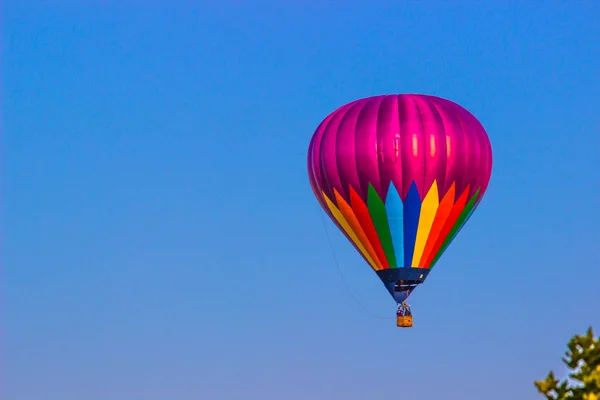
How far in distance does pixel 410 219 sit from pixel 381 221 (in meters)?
1.11

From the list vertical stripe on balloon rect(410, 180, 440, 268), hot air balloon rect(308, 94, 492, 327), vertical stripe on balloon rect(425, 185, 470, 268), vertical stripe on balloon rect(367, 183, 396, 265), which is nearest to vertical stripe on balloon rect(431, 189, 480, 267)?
hot air balloon rect(308, 94, 492, 327)

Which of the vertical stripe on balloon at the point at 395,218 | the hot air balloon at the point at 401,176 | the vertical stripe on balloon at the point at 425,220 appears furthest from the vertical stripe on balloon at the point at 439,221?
the vertical stripe on balloon at the point at 395,218

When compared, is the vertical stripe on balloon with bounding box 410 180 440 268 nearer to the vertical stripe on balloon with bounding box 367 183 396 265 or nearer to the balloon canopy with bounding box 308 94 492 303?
the balloon canopy with bounding box 308 94 492 303

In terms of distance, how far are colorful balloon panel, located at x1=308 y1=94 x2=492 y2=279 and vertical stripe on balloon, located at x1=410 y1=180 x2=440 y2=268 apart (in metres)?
0.04

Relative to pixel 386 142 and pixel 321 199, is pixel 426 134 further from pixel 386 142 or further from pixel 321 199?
pixel 321 199

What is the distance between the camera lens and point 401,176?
50312 mm

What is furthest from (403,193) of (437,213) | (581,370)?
(581,370)

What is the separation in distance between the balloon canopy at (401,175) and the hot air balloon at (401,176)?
0.12 feet

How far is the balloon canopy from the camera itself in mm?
50094

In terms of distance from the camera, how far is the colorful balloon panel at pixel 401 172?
5006 centimetres

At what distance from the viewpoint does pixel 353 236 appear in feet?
172

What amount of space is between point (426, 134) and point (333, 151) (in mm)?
3577

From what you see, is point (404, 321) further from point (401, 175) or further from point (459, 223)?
point (401, 175)

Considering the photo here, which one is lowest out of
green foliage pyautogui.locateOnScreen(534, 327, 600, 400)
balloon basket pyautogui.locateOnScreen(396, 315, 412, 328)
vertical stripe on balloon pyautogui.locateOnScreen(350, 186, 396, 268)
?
green foliage pyautogui.locateOnScreen(534, 327, 600, 400)
